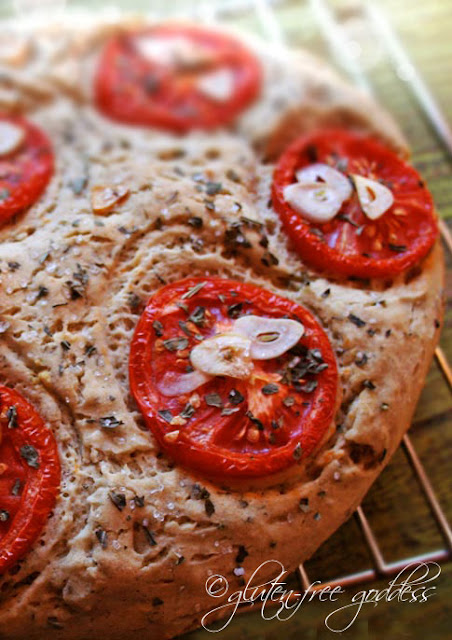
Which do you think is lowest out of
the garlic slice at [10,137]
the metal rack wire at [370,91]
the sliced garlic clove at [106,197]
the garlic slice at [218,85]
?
the metal rack wire at [370,91]

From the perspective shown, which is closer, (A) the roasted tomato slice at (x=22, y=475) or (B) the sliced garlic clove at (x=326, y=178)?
(A) the roasted tomato slice at (x=22, y=475)

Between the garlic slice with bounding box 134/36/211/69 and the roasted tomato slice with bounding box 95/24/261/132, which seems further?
the garlic slice with bounding box 134/36/211/69

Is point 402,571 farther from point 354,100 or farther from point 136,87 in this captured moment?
point 136,87

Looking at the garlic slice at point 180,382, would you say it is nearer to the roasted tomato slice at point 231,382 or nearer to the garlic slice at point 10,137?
the roasted tomato slice at point 231,382

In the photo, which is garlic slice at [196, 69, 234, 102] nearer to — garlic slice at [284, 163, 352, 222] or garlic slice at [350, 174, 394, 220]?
garlic slice at [284, 163, 352, 222]

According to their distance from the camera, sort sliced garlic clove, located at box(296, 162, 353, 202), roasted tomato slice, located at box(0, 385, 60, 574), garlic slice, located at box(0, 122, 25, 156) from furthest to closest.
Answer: garlic slice, located at box(0, 122, 25, 156) < sliced garlic clove, located at box(296, 162, 353, 202) < roasted tomato slice, located at box(0, 385, 60, 574)

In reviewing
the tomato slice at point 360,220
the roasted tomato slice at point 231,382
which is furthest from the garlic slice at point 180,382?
the tomato slice at point 360,220

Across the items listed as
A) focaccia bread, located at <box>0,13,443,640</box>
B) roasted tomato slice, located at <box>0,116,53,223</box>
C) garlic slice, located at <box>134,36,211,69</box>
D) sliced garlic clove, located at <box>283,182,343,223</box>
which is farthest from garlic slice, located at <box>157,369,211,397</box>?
garlic slice, located at <box>134,36,211,69</box>
